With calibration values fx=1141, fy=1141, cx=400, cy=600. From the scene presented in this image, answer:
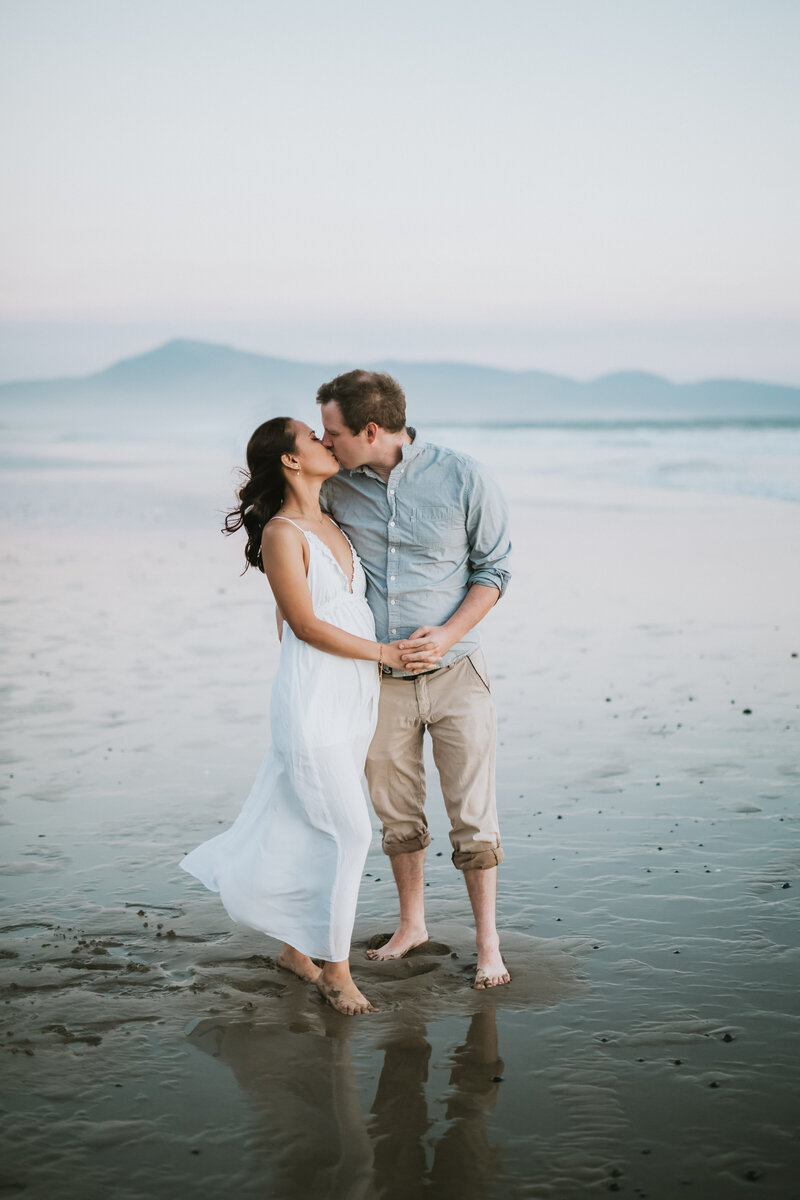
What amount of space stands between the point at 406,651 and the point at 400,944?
115cm

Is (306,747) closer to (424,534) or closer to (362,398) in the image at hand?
(424,534)

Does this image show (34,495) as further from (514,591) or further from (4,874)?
(4,874)

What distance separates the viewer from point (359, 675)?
13.1 feet

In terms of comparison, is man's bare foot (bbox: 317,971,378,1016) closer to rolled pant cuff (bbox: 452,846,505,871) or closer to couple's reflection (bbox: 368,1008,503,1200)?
couple's reflection (bbox: 368,1008,503,1200)

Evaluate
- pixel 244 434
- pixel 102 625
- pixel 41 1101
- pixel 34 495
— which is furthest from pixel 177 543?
pixel 41 1101

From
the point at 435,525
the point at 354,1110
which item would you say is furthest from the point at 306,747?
the point at 354,1110

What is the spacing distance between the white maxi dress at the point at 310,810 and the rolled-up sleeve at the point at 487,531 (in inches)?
20.5

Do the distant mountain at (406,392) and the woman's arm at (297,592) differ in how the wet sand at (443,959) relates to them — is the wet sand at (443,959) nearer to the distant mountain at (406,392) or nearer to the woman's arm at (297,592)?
the woman's arm at (297,592)

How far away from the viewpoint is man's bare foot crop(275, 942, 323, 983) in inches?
159

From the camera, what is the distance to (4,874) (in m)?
4.86

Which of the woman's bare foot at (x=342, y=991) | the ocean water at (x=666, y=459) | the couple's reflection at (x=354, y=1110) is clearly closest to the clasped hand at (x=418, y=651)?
the woman's bare foot at (x=342, y=991)

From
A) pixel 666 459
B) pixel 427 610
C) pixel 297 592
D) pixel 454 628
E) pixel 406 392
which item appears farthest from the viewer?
pixel 406 392

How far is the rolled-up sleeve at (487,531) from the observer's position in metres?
4.11

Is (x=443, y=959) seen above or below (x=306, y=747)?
below
